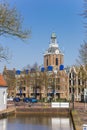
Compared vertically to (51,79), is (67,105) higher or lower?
lower

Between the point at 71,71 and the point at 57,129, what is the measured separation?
67690mm

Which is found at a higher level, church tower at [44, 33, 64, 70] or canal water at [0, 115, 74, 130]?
church tower at [44, 33, 64, 70]

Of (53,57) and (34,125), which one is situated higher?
(53,57)

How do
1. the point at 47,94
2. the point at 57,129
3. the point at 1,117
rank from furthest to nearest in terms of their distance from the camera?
the point at 47,94 → the point at 1,117 → the point at 57,129

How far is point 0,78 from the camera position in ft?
149

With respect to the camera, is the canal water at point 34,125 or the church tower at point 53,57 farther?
the church tower at point 53,57

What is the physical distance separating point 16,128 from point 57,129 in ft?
10.7

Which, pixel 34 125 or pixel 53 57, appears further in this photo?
pixel 53 57

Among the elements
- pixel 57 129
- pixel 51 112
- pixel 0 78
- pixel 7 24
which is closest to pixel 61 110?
pixel 51 112

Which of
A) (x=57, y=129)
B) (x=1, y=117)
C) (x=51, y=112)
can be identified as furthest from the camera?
(x=51, y=112)

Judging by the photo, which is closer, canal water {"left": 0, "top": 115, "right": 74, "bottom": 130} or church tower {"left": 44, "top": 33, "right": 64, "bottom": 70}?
canal water {"left": 0, "top": 115, "right": 74, "bottom": 130}

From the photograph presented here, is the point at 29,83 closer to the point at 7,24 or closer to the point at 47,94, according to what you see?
the point at 47,94

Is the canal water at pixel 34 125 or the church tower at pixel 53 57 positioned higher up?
the church tower at pixel 53 57

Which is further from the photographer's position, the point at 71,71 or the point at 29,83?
the point at 71,71
